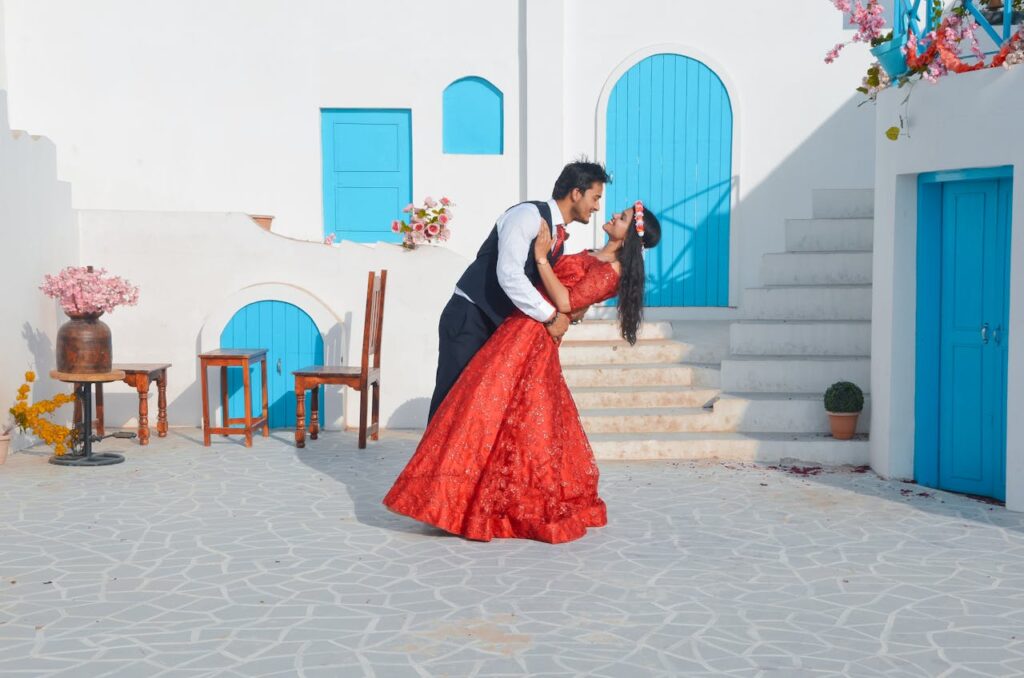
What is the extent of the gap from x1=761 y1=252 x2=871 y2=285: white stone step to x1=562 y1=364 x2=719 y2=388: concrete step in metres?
1.43

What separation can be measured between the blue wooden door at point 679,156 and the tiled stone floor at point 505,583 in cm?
399

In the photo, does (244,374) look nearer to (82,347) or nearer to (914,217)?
(82,347)

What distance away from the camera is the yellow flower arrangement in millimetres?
8875

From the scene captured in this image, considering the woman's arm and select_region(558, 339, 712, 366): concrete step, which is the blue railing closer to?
the woman's arm

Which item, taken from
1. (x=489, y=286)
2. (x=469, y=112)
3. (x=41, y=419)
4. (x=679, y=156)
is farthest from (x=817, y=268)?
(x=41, y=419)

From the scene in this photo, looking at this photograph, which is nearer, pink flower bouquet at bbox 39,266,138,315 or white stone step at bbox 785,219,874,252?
pink flower bouquet at bbox 39,266,138,315

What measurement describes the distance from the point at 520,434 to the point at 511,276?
0.85 m

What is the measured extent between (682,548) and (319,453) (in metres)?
3.84

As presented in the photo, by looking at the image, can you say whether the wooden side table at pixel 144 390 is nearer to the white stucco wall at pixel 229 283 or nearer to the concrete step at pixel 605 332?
the white stucco wall at pixel 229 283

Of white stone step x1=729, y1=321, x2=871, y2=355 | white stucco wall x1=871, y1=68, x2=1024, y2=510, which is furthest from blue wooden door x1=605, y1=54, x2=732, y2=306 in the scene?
white stucco wall x1=871, y1=68, x2=1024, y2=510

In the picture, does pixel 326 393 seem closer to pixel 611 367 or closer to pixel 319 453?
pixel 319 453

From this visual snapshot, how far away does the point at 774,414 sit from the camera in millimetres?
9281

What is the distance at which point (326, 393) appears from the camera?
34.7ft

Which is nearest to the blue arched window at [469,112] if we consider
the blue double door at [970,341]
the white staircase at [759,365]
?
the white staircase at [759,365]
